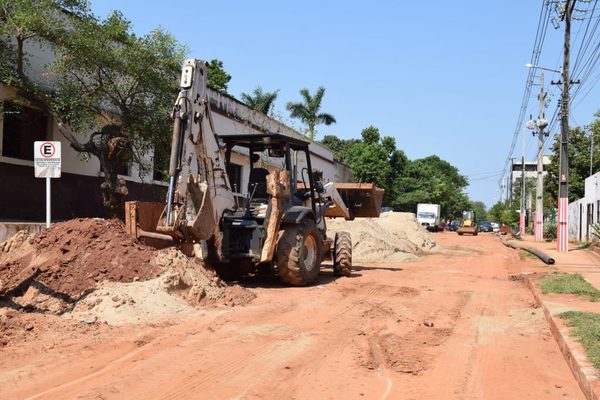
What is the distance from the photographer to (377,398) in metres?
5.09

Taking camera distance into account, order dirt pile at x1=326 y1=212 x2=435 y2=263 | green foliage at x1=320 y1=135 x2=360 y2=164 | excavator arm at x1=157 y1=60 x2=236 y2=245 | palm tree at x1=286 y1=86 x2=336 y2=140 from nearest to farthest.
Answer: excavator arm at x1=157 y1=60 x2=236 y2=245 < dirt pile at x1=326 y1=212 x2=435 y2=263 < palm tree at x1=286 y1=86 x2=336 y2=140 < green foliage at x1=320 y1=135 x2=360 y2=164

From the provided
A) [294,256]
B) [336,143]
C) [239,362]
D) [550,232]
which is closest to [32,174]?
[294,256]

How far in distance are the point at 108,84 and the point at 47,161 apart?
141 inches

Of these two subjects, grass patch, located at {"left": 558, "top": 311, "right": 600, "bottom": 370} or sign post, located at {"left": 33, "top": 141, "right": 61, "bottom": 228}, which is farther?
sign post, located at {"left": 33, "top": 141, "right": 61, "bottom": 228}

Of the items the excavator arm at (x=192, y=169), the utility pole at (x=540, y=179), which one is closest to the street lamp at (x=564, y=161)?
the utility pole at (x=540, y=179)

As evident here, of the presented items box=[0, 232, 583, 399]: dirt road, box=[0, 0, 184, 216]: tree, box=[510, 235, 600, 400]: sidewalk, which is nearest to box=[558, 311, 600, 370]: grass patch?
box=[510, 235, 600, 400]: sidewalk

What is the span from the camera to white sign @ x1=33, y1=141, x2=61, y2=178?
1137 cm

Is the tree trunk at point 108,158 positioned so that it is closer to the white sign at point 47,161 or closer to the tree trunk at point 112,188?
the tree trunk at point 112,188

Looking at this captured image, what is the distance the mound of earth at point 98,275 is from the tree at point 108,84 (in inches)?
157

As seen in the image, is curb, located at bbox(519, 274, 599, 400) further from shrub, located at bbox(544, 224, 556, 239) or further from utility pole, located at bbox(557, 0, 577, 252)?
shrub, located at bbox(544, 224, 556, 239)

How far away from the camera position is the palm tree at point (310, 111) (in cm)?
4959

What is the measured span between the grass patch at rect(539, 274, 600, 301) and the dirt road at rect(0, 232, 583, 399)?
4.74 ft

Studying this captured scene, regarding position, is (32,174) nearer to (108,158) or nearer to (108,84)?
(108,158)

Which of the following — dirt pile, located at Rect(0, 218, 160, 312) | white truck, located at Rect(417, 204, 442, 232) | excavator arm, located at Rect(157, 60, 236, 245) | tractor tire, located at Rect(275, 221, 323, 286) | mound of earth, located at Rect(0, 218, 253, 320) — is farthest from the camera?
white truck, located at Rect(417, 204, 442, 232)
